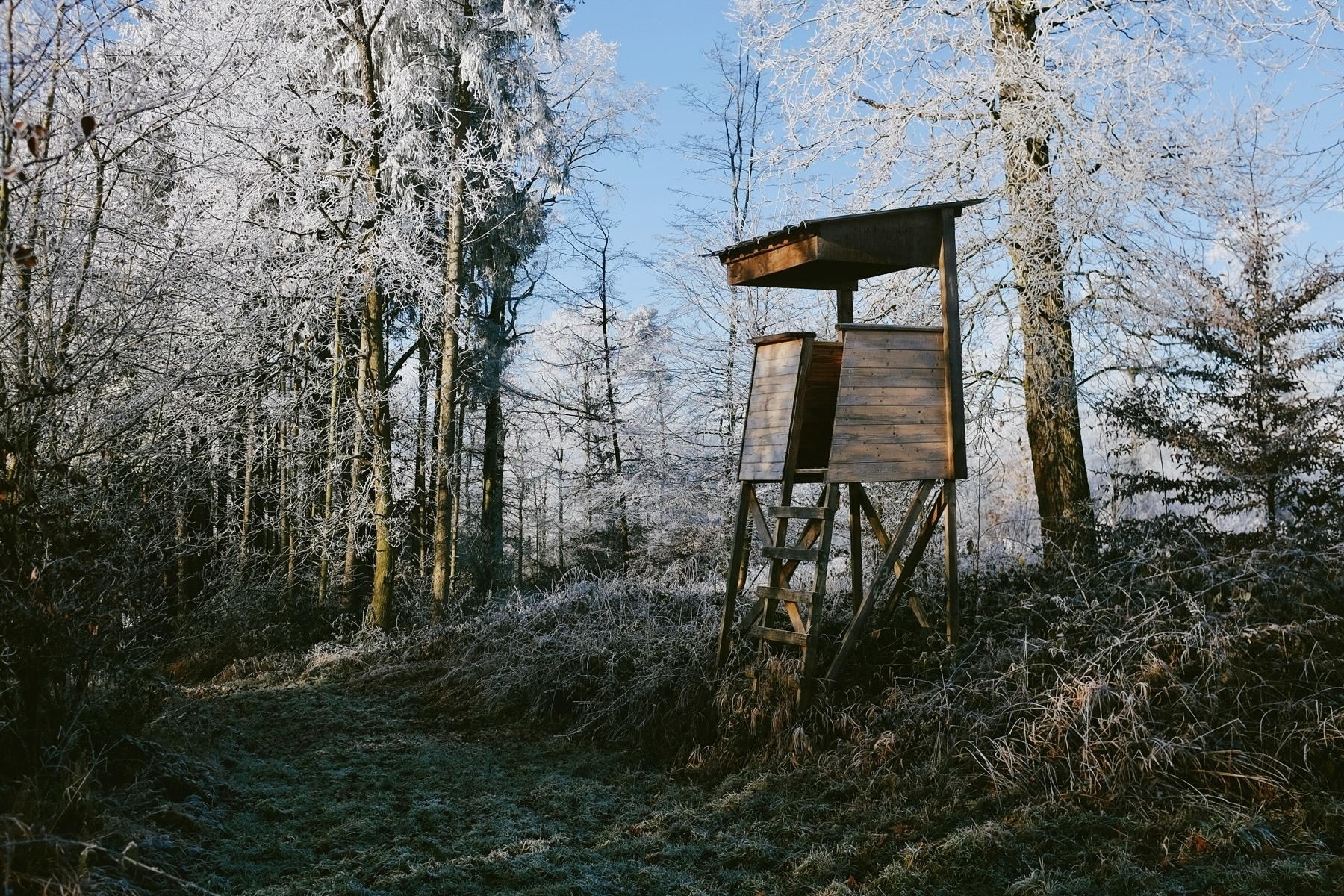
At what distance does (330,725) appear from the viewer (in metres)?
7.92

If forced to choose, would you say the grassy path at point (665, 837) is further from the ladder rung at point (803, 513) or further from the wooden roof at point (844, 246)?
the wooden roof at point (844, 246)

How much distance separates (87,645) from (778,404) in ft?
14.5

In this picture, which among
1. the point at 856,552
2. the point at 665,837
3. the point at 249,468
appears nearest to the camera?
the point at 665,837

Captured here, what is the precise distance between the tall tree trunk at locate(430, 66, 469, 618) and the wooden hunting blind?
6.04m

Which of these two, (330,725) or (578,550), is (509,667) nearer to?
(330,725)

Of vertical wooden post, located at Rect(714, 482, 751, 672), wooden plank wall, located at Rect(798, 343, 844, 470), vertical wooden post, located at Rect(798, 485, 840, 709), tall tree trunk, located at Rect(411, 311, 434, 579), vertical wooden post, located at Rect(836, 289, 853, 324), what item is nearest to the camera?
vertical wooden post, located at Rect(798, 485, 840, 709)

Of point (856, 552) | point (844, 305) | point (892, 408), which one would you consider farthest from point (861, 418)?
point (844, 305)

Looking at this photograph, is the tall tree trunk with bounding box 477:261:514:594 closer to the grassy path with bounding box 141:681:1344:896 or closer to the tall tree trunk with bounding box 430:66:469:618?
the tall tree trunk with bounding box 430:66:469:618

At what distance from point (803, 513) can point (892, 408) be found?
93cm

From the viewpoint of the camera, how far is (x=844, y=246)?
20.8 ft

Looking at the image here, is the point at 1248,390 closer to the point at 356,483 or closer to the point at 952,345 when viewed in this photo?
the point at 952,345

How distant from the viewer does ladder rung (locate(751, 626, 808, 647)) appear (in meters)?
6.25

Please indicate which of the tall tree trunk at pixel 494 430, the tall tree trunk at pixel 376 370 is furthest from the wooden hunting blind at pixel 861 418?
the tall tree trunk at pixel 494 430

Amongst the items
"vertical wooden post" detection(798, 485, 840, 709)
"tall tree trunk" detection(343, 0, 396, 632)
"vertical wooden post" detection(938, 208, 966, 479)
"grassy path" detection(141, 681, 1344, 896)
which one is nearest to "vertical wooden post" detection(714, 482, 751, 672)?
"vertical wooden post" detection(798, 485, 840, 709)
